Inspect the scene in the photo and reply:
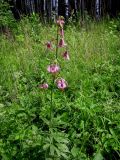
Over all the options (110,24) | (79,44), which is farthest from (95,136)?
(110,24)

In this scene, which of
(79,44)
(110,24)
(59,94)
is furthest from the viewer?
(110,24)

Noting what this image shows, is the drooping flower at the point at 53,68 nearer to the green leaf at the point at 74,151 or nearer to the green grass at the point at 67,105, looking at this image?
the green grass at the point at 67,105

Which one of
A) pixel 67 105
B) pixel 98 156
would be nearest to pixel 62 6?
pixel 67 105

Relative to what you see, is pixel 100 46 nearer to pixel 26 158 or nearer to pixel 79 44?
pixel 79 44

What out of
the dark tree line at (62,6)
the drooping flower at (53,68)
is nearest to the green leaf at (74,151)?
the drooping flower at (53,68)

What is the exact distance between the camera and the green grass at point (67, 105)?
9.53 feet

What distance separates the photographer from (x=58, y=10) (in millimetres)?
11133

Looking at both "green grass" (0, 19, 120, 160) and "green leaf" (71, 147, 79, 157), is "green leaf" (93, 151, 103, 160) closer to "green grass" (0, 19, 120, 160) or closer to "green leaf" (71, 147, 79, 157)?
"green grass" (0, 19, 120, 160)

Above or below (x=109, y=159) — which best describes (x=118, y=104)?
above

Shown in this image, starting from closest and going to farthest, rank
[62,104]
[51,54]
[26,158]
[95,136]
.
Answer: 1. [26,158]
2. [95,136]
3. [62,104]
4. [51,54]

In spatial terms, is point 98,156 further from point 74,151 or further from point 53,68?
point 53,68

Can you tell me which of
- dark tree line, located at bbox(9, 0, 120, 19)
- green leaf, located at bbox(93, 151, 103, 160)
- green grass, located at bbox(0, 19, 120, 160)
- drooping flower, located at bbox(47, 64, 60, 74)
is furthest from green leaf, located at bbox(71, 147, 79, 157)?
dark tree line, located at bbox(9, 0, 120, 19)

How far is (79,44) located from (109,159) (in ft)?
10.6

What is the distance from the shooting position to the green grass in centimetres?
291
